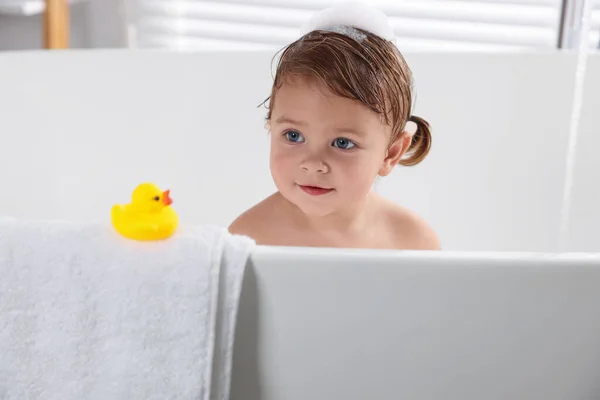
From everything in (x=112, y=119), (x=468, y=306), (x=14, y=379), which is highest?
(x=112, y=119)

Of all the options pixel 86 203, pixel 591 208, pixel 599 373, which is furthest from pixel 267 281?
pixel 591 208

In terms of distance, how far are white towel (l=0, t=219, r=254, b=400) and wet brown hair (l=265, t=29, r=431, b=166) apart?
0.36 meters

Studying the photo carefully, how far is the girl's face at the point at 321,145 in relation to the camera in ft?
3.78

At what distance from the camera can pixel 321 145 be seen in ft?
3.82

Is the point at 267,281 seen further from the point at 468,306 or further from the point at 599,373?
the point at 599,373

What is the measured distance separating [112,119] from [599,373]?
3.69 feet

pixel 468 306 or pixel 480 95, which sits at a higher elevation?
pixel 480 95

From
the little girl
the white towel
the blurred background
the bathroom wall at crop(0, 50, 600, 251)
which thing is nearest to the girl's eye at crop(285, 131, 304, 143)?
the little girl

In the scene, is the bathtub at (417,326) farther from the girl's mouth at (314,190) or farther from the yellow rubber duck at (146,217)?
the girl's mouth at (314,190)

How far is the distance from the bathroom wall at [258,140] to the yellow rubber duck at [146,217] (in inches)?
35.0

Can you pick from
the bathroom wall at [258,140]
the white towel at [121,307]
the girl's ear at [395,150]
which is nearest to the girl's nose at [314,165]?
the girl's ear at [395,150]

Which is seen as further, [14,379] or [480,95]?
[480,95]

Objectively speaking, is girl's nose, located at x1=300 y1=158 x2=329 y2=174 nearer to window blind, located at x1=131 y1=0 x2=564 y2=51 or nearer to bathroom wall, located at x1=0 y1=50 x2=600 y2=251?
bathroom wall, located at x1=0 y1=50 x2=600 y2=251

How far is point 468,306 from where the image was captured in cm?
88
